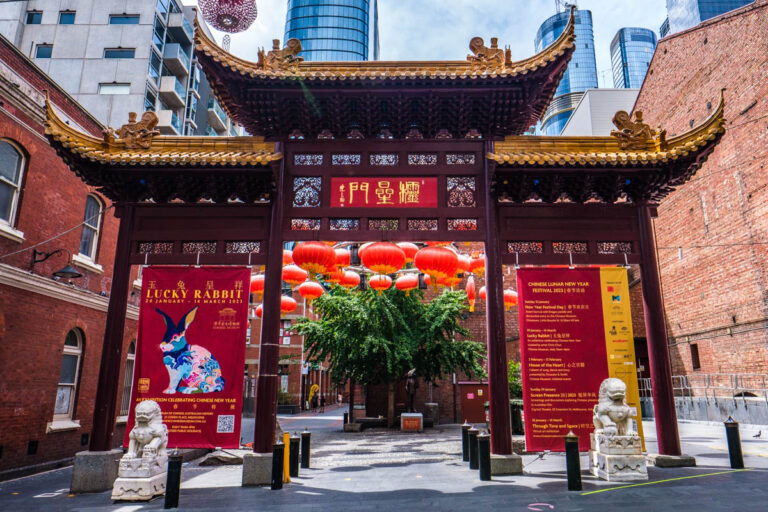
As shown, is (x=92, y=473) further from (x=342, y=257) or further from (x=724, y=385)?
(x=724, y=385)

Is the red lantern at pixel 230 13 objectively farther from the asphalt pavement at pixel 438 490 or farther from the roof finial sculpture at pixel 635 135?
the asphalt pavement at pixel 438 490

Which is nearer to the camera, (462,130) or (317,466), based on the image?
(462,130)

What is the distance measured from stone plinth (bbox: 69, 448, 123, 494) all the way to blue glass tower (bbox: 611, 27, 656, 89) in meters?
155

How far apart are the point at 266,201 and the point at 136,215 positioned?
2623 millimetres

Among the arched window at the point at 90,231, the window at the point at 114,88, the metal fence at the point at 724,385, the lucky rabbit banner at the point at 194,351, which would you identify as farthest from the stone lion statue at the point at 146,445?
the window at the point at 114,88

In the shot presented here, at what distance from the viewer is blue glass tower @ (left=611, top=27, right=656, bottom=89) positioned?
449 feet

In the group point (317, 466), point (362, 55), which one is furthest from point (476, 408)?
point (362, 55)

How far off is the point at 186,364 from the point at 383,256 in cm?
435

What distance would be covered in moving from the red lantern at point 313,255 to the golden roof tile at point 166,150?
1.77 metres

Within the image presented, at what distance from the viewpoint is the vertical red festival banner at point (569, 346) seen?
883 cm

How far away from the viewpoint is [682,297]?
885 inches

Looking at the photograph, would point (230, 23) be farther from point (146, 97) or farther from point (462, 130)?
point (146, 97)

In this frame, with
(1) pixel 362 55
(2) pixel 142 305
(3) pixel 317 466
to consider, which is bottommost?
(3) pixel 317 466

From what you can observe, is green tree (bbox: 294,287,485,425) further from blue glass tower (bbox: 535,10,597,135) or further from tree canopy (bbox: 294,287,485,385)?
blue glass tower (bbox: 535,10,597,135)
